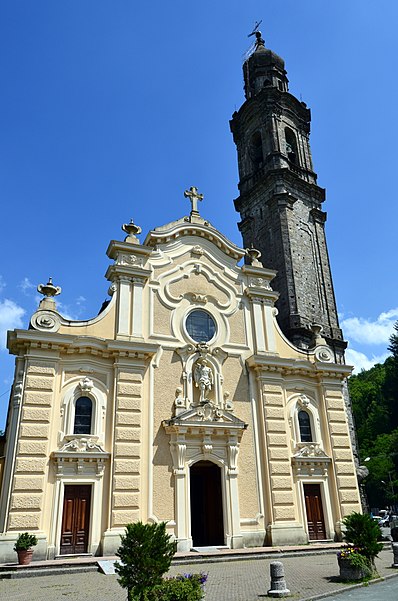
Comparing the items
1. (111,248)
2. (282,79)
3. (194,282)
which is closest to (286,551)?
(194,282)

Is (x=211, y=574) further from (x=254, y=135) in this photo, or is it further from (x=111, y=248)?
(x=254, y=135)

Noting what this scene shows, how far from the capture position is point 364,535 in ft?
42.7

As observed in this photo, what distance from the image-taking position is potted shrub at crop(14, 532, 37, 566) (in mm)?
14164

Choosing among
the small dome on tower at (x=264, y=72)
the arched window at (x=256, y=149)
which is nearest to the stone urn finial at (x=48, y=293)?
the arched window at (x=256, y=149)

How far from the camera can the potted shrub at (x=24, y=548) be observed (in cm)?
1416

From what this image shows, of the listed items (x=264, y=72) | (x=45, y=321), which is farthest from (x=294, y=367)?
(x=264, y=72)

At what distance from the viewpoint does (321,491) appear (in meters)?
20.5

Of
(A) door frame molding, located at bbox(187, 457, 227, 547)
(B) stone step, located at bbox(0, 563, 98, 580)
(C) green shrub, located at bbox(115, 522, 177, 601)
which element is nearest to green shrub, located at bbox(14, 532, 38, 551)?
(B) stone step, located at bbox(0, 563, 98, 580)

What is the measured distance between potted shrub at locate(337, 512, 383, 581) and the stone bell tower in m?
13.7

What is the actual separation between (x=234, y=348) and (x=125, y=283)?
5632mm

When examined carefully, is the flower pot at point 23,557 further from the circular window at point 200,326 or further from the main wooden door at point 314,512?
the main wooden door at point 314,512

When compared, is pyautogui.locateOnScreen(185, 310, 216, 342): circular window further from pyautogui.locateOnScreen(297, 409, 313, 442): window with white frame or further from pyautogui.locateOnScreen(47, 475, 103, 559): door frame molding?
pyautogui.locateOnScreen(47, 475, 103, 559): door frame molding

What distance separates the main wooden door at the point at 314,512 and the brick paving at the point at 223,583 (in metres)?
4.16

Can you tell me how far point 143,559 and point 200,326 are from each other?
13.0 metres
